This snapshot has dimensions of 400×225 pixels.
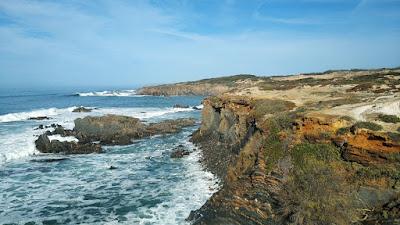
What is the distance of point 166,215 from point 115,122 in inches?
998

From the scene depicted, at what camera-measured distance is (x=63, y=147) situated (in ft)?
110

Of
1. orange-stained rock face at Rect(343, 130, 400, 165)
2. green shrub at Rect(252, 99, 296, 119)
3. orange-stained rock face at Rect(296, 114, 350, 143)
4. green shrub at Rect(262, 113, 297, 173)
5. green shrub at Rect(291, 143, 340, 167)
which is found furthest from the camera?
green shrub at Rect(252, 99, 296, 119)

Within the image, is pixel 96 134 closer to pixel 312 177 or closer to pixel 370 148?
pixel 312 177

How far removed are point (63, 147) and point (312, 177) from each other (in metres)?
25.2

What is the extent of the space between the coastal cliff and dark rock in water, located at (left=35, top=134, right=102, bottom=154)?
56.2ft

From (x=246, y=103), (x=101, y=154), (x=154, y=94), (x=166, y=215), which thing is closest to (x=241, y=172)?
(x=166, y=215)

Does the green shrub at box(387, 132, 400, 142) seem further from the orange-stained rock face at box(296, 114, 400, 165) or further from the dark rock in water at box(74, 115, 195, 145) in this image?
the dark rock in water at box(74, 115, 195, 145)

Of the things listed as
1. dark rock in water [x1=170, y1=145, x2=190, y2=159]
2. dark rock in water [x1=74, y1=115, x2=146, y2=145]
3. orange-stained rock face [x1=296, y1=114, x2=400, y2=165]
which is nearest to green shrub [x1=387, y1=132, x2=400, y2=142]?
orange-stained rock face [x1=296, y1=114, x2=400, y2=165]

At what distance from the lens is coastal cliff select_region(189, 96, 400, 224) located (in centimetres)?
1306

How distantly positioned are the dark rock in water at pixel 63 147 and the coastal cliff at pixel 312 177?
17126 mm

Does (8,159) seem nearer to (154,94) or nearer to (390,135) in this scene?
(390,135)

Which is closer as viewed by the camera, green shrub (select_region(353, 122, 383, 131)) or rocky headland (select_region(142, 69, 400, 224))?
rocky headland (select_region(142, 69, 400, 224))

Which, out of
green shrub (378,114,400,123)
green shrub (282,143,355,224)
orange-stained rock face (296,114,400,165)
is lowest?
green shrub (282,143,355,224)

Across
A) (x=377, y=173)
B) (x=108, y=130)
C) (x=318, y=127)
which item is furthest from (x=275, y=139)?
(x=108, y=130)
